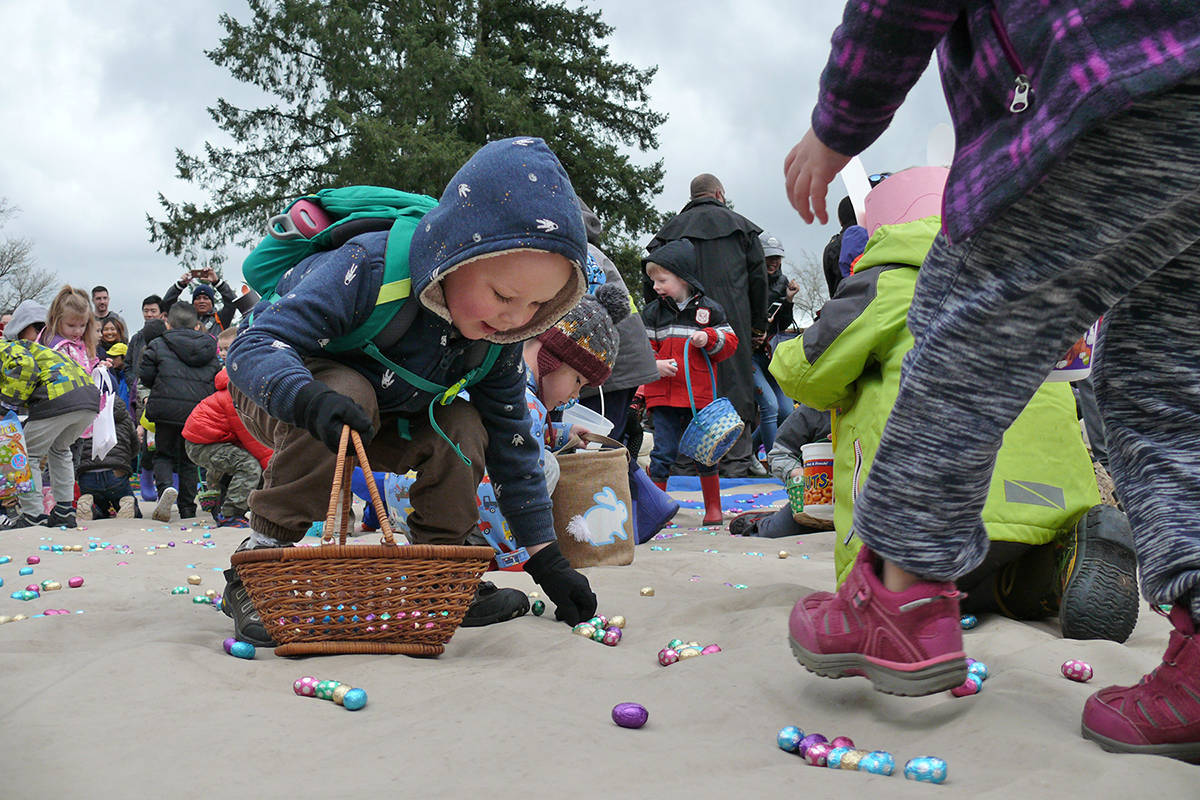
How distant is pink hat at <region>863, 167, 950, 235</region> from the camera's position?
3172 millimetres

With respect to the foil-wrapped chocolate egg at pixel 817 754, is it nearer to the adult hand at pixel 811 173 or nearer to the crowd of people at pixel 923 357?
the crowd of people at pixel 923 357

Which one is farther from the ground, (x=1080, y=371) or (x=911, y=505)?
(x=1080, y=371)

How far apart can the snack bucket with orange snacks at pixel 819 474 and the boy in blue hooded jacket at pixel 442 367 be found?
6.18 ft

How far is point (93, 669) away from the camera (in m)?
2.04

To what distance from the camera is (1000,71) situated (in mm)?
1535

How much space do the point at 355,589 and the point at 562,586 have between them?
0.79 metres

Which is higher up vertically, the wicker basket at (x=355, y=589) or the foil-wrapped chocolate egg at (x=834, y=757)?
the wicker basket at (x=355, y=589)

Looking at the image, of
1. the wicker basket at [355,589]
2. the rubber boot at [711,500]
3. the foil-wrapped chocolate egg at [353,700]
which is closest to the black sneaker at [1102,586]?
the wicker basket at [355,589]

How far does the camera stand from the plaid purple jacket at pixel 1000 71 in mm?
1369

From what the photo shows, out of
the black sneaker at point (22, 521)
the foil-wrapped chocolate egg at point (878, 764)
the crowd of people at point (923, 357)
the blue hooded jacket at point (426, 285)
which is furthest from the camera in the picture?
the black sneaker at point (22, 521)

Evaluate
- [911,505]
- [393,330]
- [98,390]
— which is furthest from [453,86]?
[911,505]

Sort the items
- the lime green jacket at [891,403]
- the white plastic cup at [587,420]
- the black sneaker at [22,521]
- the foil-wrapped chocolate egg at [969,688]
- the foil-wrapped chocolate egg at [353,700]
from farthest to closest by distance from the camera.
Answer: the black sneaker at [22,521] < the white plastic cup at [587,420] < the lime green jacket at [891,403] < the foil-wrapped chocolate egg at [969,688] < the foil-wrapped chocolate egg at [353,700]

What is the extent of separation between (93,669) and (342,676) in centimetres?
48

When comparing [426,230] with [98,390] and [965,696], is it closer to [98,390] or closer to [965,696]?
[965,696]
